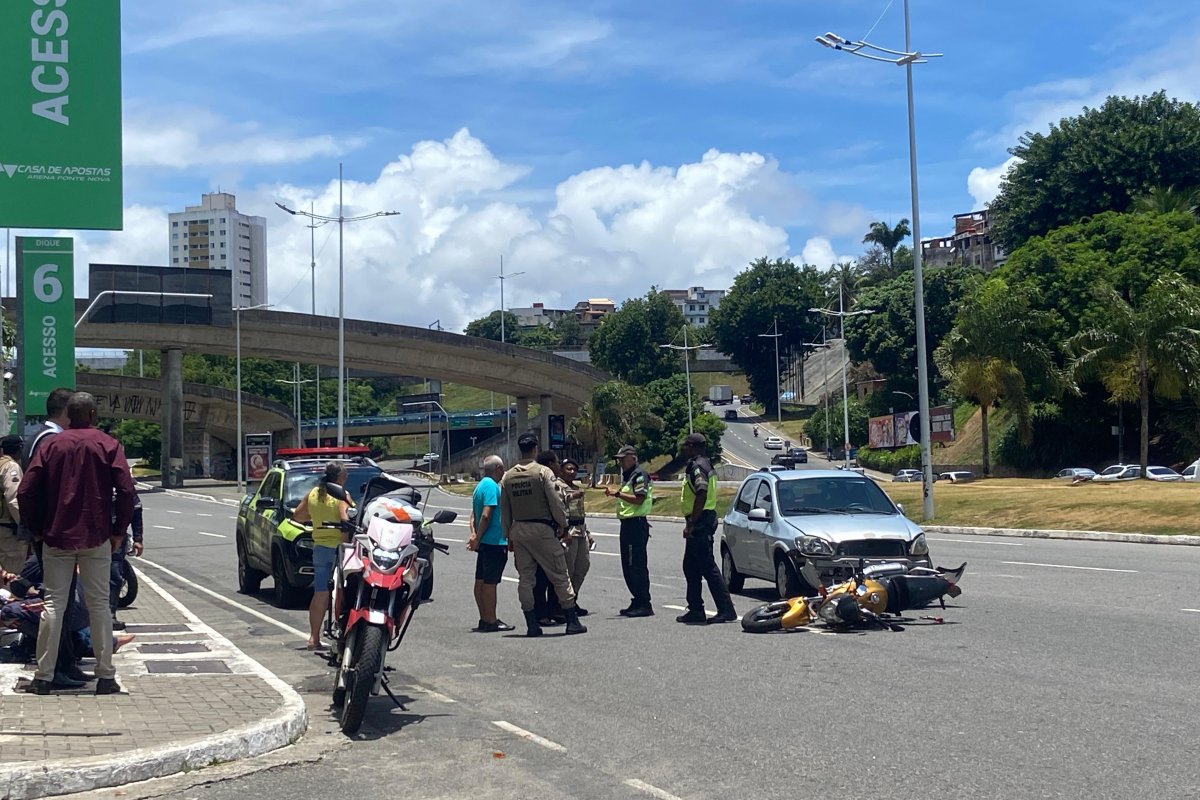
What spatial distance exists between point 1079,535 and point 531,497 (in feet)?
56.8

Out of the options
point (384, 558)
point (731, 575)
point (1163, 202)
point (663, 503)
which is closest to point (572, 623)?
point (731, 575)

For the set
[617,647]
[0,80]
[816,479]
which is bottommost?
[617,647]

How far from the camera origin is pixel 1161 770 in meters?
6.65

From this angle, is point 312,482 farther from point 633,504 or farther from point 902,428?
point 902,428

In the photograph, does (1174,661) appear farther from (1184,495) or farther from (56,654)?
(1184,495)

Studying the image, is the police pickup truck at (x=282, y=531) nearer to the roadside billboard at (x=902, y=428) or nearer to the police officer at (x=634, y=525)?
the police officer at (x=634, y=525)

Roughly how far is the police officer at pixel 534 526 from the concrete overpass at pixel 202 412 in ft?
222

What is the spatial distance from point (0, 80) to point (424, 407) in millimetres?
120953

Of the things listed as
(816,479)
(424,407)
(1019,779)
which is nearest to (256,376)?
(424,407)

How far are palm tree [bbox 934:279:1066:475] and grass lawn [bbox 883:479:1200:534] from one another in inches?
758

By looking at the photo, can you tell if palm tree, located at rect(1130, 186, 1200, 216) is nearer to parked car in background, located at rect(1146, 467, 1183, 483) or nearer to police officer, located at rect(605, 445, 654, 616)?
parked car in background, located at rect(1146, 467, 1183, 483)

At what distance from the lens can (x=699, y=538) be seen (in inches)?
518

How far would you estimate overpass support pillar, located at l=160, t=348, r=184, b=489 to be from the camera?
241 ft

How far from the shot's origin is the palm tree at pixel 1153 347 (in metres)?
48.2
